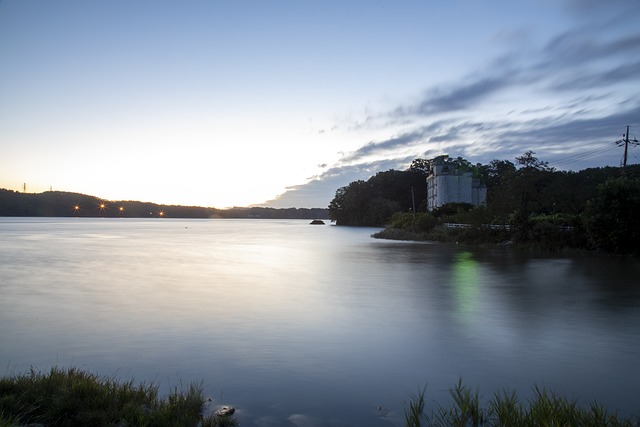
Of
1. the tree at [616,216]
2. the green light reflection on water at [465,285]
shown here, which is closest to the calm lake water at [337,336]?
the green light reflection on water at [465,285]

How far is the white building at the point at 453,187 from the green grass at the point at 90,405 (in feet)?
251

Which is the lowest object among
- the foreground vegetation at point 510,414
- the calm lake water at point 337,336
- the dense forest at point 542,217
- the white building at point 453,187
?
the calm lake water at point 337,336

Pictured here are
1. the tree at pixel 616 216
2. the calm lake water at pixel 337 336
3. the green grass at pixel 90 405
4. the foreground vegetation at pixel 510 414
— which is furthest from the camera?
the tree at pixel 616 216

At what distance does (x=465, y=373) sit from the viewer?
28.3ft

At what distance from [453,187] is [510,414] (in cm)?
7925

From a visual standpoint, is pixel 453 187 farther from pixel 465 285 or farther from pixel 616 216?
pixel 465 285

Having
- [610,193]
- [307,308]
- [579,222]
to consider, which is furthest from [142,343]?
[579,222]

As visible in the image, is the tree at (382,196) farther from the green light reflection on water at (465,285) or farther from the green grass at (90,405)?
the green grass at (90,405)

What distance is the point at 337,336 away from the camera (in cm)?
1180

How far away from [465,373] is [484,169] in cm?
13328

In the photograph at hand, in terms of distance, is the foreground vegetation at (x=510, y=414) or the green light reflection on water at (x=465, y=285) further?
the green light reflection on water at (x=465, y=285)

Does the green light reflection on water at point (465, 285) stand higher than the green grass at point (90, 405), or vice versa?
the green grass at point (90, 405)

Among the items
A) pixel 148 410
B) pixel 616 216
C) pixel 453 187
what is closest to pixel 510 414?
pixel 148 410

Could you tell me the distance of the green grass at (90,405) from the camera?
5.78m
